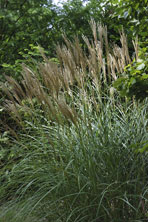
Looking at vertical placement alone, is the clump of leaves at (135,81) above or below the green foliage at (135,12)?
below

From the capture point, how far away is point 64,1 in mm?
6121

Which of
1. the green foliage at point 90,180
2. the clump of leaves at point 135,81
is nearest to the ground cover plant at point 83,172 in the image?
the green foliage at point 90,180

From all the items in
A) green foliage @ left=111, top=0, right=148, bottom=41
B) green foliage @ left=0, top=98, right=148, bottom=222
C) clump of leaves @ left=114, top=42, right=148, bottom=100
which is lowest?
green foliage @ left=0, top=98, right=148, bottom=222

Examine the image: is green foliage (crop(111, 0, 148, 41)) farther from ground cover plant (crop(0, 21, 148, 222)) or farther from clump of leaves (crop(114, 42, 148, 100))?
ground cover plant (crop(0, 21, 148, 222))

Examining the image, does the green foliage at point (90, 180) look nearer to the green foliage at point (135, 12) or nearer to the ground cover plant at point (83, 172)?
the ground cover plant at point (83, 172)

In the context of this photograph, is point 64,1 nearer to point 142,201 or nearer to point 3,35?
point 3,35

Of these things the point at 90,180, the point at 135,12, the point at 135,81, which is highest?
the point at 135,12

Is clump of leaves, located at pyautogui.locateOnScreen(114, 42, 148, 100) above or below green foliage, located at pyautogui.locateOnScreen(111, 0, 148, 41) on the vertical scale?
below

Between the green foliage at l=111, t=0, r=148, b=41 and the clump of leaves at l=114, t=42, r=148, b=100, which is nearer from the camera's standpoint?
the clump of leaves at l=114, t=42, r=148, b=100

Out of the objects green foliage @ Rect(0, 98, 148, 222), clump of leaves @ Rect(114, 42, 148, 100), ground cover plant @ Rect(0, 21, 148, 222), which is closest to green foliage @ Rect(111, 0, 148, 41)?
clump of leaves @ Rect(114, 42, 148, 100)

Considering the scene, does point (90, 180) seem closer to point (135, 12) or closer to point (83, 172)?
point (83, 172)

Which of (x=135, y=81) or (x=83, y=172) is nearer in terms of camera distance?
(x=135, y=81)

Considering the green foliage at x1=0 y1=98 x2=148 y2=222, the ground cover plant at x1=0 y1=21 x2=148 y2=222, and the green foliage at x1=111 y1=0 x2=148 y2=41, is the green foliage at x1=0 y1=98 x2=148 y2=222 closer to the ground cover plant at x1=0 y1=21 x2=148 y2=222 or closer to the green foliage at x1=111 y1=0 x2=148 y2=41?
the ground cover plant at x1=0 y1=21 x2=148 y2=222

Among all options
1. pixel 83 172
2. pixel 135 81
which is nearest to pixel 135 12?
pixel 135 81
